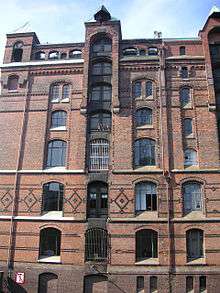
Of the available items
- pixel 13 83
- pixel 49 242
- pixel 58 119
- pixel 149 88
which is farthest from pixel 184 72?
pixel 49 242

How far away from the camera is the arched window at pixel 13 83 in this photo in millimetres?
28372

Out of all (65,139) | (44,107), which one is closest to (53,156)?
(65,139)

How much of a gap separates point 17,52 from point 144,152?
13.7 meters

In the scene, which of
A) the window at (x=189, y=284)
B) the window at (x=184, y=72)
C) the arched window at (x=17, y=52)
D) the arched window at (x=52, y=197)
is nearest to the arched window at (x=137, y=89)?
the window at (x=184, y=72)

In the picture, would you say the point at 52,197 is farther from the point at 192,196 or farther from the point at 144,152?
the point at 192,196

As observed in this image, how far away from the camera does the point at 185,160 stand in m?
24.9

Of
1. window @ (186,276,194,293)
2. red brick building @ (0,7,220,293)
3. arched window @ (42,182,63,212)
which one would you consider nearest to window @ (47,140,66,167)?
red brick building @ (0,7,220,293)

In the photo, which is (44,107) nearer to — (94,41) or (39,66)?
(39,66)

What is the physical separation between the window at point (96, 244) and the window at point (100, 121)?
7295 millimetres

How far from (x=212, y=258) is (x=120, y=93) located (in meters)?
13.0

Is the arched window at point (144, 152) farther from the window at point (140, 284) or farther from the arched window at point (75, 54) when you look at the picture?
the arched window at point (75, 54)

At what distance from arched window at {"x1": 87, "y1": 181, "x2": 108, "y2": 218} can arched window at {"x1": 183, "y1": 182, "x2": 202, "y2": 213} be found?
5366mm

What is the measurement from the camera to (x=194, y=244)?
23094 mm

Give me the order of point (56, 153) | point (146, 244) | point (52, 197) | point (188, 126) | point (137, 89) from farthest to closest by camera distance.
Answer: point (137, 89) < point (56, 153) < point (188, 126) < point (52, 197) < point (146, 244)
